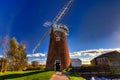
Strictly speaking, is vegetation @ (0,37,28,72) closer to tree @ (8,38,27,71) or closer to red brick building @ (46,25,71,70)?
tree @ (8,38,27,71)

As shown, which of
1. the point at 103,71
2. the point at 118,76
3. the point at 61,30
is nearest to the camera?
the point at 118,76

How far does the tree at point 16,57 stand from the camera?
55562 millimetres

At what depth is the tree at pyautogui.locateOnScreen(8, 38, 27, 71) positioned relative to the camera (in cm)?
5556

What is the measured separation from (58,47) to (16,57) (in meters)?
24.5

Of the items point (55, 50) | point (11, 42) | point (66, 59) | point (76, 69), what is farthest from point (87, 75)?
point (11, 42)

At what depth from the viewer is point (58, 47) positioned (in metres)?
37.1

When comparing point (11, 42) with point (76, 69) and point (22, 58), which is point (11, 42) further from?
point (76, 69)

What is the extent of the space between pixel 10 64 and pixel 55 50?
24.9m

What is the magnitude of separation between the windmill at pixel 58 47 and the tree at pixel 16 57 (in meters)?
20.7

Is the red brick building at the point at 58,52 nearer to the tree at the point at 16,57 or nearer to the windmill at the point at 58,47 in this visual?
the windmill at the point at 58,47

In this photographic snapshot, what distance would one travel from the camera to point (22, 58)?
5675 centimetres

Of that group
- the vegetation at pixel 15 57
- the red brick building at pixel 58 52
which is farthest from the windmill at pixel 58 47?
the vegetation at pixel 15 57

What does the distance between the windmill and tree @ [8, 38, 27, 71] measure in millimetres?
20729

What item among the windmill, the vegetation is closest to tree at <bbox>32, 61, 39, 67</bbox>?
the vegetation
